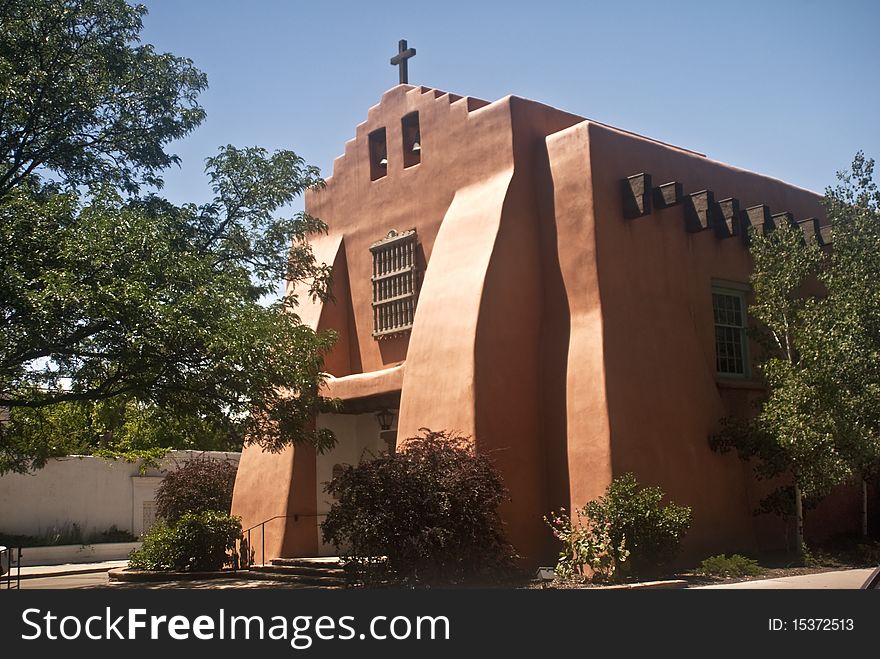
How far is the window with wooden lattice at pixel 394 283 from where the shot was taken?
1895 cm

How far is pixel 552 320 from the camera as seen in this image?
1669 centimetres

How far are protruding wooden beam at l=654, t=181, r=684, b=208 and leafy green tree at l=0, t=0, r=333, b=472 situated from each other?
628 centimetres

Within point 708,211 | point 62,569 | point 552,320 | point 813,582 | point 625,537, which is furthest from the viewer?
point 62,569

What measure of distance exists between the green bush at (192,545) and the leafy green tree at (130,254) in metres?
2.48

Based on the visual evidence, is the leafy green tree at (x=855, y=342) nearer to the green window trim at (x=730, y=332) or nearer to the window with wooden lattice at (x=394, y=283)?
the green window trim at (x=730, y=332)

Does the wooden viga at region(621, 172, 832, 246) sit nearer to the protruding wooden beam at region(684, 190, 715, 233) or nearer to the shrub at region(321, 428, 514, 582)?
the protruding wooden beam at region(684, 190, 715, 233)

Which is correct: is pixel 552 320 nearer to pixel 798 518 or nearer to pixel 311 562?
pixel 798 518

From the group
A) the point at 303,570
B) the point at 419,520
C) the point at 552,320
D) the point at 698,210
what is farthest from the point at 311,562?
the point at 698,210

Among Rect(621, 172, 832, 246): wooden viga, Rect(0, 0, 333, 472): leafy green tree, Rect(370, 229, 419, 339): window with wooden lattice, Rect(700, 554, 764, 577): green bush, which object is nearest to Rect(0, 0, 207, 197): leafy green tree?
Rect(0, 0, 333, 472): leafy green tree

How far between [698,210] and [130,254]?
10.0 meters

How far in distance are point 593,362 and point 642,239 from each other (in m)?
2.67

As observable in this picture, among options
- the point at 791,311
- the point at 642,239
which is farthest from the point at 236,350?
the point at 791,311

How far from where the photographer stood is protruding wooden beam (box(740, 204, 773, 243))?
59.7 ft

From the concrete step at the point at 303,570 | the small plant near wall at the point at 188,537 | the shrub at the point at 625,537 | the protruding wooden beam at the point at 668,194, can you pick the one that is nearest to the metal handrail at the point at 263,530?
the small plant near wall at the point at 188,537
